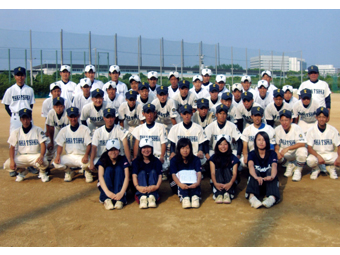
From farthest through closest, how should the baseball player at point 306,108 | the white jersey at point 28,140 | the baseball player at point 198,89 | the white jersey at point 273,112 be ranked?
the baseball player at point 198,89 < the white jersey at point 273,112 < the baseball player at point 306,108 < the white jersey at point 28,140

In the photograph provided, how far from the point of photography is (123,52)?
80.2 ft

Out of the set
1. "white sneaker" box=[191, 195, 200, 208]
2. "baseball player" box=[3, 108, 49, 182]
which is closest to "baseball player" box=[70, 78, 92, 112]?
"baseball player" box=[3, 108, 49, 182]

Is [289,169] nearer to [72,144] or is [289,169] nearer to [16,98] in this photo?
[72,144]

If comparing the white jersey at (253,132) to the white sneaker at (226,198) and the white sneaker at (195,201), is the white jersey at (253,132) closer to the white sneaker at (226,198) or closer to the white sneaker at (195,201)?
the white sneaker at (226,198)

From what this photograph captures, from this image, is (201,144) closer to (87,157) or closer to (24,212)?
(87,157)

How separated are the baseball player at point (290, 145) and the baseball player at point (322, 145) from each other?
135 millimetres

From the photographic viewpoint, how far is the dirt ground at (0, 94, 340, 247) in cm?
357

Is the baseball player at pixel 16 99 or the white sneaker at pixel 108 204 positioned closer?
the white sneaker at pixel 108 204

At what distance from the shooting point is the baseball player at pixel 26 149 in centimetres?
591

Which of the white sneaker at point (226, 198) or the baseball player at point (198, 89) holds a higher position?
the baseball player at point (198, 89)

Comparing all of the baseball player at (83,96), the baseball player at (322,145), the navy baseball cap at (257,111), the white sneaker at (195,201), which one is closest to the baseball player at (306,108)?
the baseball player at (322,145)

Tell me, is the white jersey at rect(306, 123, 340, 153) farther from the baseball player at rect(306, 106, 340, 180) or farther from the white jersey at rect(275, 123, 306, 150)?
the white jersey at rect(275, 123, 306, 150)

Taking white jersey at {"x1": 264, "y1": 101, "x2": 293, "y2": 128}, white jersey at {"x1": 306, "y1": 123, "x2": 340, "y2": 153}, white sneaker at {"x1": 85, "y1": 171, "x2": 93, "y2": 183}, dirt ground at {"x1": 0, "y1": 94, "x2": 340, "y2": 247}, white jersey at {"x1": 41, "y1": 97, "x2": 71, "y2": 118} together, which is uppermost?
white jersey at {"x1": 41, "y1": 97, "x2": 71, "y2": 118}

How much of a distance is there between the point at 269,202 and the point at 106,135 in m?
2.99
